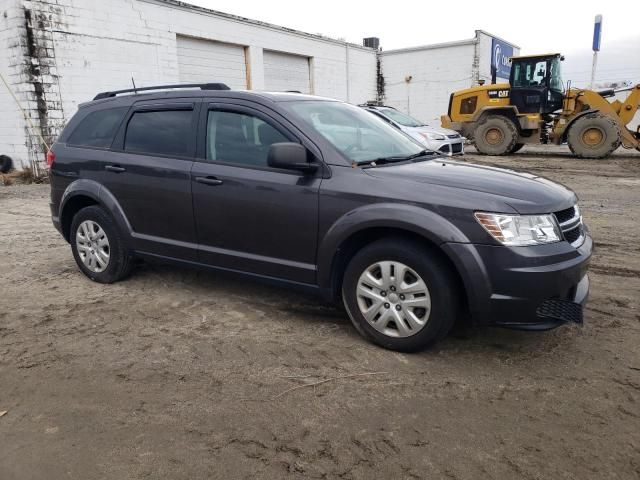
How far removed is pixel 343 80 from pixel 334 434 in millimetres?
21734

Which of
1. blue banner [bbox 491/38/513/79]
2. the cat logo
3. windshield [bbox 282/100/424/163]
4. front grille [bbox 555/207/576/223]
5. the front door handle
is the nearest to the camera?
front grille [bbox 555/207/576/223]

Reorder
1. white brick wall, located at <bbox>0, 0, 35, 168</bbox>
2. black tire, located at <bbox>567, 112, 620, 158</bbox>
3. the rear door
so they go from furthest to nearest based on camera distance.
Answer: black tire, located at <bbox>567, 112, 620, 158</bbox>, white brick wall, located at <bbox>0, 0, 35, 168</bbox>, the rear door

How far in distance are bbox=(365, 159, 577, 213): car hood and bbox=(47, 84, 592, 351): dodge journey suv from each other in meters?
0.01

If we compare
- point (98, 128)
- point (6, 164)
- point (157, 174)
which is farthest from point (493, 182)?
point (6, 164)

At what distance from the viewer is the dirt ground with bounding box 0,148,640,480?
2.41 m

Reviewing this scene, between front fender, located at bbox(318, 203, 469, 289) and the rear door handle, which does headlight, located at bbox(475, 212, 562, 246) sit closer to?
front fender, located at bbox(318, 203, 469, 289)

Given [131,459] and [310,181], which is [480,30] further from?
[131,459]

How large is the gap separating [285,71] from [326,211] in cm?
1685

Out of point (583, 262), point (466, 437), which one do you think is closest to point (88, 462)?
point (466, 437)

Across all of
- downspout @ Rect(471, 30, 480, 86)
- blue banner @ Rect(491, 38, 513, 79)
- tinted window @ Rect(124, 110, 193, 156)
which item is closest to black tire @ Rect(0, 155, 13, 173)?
tinted window @ Rect(124, 110, 193, 156)

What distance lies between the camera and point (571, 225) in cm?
334

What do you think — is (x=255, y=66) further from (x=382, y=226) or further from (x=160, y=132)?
(x=382, y=226)

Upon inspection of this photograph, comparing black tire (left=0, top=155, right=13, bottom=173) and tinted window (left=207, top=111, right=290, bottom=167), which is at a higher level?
tinted window (left=207, top=111, right=290, bottom=167)

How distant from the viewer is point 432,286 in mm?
3178
